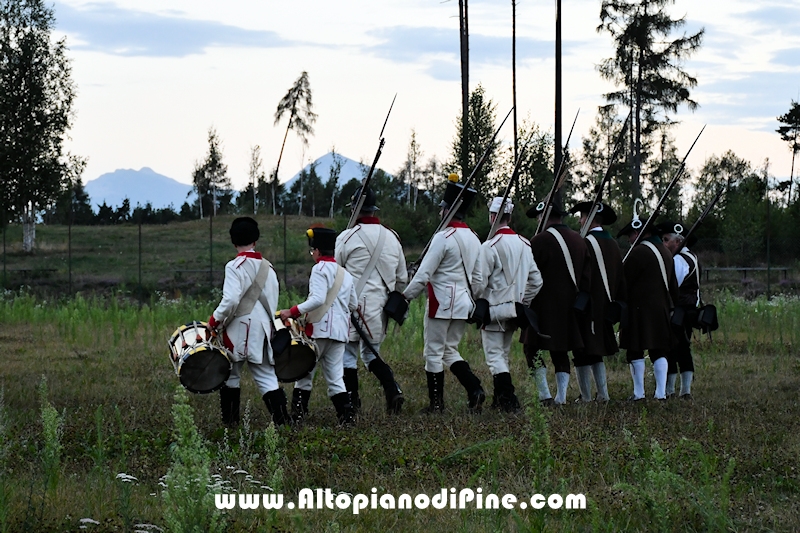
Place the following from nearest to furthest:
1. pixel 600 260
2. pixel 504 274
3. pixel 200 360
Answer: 1. pixel 200 360
2. pixel 504 274
3. pixel 600 260

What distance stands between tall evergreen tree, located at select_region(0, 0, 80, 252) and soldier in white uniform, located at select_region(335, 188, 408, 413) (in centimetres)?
3533

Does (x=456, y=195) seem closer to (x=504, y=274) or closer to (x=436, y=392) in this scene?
(x=504, y=274)

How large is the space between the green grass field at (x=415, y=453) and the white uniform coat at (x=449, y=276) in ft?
3.36

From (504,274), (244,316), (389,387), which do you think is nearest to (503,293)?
(504,274)

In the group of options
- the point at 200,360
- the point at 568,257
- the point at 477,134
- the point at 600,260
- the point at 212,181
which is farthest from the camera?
the point at 212,181

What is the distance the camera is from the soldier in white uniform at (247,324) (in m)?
9.12

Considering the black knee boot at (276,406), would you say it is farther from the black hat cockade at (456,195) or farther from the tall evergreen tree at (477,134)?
the tall evergreen tree at (477,134)

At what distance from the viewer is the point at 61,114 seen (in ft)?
148

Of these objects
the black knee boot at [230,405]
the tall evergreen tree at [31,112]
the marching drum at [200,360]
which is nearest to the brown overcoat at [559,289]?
the black knee boot at [230,405]

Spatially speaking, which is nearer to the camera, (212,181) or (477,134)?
(477,134)

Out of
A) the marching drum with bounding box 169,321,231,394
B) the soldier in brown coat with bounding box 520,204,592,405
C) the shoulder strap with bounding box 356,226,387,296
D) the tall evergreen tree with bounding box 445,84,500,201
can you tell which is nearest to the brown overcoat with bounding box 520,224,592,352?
the soldier in brown coat with bounding box 520,204,592,405

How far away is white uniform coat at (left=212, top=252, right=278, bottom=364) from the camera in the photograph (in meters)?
9.08

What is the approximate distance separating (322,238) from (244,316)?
3.64ft

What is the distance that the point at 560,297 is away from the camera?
10.8 m
